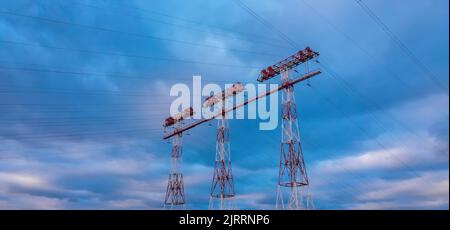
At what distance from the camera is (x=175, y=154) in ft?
173

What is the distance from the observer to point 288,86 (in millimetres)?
38906

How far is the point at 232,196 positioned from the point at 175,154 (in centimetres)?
1364

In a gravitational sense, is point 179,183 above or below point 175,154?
below

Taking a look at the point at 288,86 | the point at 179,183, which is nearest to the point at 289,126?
the point at 288,86
